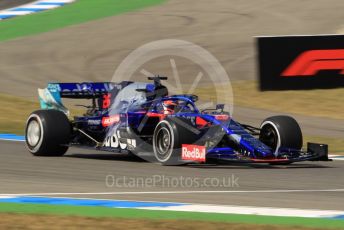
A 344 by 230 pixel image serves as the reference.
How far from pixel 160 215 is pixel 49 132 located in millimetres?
5435

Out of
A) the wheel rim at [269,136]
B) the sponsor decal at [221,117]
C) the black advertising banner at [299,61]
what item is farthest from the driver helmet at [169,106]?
the black advertising banner at [299,61]

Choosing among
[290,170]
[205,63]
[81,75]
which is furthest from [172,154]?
[205,63]

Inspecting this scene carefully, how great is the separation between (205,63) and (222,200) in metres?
18.3

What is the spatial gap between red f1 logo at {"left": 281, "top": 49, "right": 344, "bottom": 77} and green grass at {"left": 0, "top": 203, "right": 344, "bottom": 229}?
13.7 metres

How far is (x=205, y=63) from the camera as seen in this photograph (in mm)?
27797

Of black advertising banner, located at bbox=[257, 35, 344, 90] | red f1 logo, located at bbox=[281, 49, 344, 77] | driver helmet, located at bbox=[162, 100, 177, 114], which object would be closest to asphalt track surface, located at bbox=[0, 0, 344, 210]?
driver helmet, located at bbox=[162, 100, 177, 114]

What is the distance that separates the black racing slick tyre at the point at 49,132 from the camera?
45.0 feet

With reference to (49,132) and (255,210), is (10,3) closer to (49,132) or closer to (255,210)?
(49,132)

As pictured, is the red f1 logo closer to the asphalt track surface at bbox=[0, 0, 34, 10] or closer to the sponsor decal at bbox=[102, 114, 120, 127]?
the sponsor decal at bbox=[102, 114, 120, 127]

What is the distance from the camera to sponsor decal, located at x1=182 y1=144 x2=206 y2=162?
480 inches

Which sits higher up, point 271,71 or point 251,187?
point 271,71

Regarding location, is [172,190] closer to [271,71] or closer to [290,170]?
[290,170]

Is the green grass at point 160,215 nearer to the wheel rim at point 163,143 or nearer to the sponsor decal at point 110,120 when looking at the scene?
the wheel rim at point 163,143

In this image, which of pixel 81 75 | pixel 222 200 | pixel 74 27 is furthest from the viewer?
pixel 74 27
